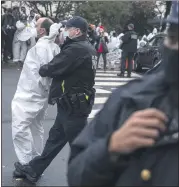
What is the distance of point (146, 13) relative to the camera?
39.6 metres

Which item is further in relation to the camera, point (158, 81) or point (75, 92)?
point (75, 92)

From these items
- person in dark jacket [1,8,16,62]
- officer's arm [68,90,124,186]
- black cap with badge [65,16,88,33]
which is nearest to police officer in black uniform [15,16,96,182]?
black cap with badge [65,16,88,33]

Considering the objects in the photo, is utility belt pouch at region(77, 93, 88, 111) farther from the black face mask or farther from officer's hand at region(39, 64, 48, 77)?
the black face mask

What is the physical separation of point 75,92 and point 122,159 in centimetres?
405

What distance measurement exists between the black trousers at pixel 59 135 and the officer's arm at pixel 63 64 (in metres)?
0.38

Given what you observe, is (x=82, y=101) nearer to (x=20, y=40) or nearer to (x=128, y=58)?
(x=128, y=58)

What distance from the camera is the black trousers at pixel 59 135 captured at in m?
5.78

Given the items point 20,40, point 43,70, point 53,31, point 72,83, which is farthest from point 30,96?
point 20,40

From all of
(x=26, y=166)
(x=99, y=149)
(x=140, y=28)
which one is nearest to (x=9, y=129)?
(x=26, y=166)

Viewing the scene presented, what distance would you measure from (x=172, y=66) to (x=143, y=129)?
20 centimetres

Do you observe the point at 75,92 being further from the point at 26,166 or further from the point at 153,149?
the point at 153,149

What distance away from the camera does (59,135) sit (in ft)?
19.9

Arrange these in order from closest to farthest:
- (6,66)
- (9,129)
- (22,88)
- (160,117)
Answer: (160,117) < (22,88) < (9,129) < (6,66)

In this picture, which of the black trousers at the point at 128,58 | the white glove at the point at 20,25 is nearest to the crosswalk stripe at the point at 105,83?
the black trousers at the point at 128,58
